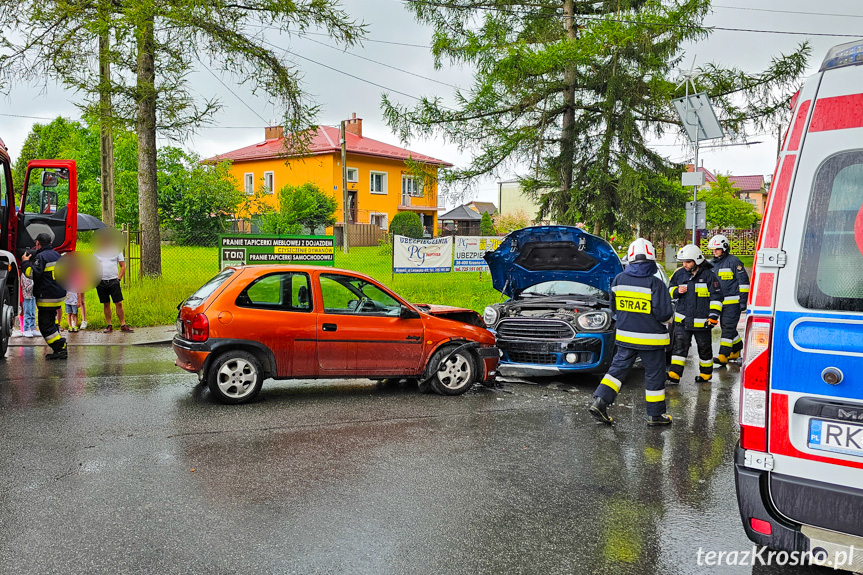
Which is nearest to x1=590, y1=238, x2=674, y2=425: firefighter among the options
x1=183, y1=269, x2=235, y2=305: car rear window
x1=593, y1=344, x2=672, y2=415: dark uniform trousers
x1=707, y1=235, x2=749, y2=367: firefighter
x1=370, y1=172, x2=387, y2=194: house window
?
x1=593, y1=344, x2=672, y2=415: dark uniform trousers

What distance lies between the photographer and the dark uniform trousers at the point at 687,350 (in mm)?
8766

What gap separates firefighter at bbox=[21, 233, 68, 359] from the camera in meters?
9.18

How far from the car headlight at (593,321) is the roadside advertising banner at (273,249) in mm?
8006

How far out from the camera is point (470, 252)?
18969 mm

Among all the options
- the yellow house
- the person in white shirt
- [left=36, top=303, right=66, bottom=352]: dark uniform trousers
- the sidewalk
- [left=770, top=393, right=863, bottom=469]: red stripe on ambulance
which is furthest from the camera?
the yellow house

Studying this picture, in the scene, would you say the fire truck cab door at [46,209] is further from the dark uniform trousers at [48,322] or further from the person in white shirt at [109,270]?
the dark uniform trousers at [48,322]

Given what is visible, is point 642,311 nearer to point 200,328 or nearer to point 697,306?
point 697,306

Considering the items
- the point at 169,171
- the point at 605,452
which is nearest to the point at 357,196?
the point at 169,171

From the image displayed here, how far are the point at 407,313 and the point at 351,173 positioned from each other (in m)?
36.4

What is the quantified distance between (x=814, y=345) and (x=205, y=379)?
18.3 ft

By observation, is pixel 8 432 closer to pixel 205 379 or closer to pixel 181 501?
pixel 205 379

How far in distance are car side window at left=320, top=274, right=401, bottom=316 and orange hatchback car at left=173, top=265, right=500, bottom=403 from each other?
1 centimetres

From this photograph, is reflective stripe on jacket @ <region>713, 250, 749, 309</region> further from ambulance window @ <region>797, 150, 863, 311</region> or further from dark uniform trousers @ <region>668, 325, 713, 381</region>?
ambulance window @ <region>797, 150, 863, 311</region>

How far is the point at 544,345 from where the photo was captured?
844cm
